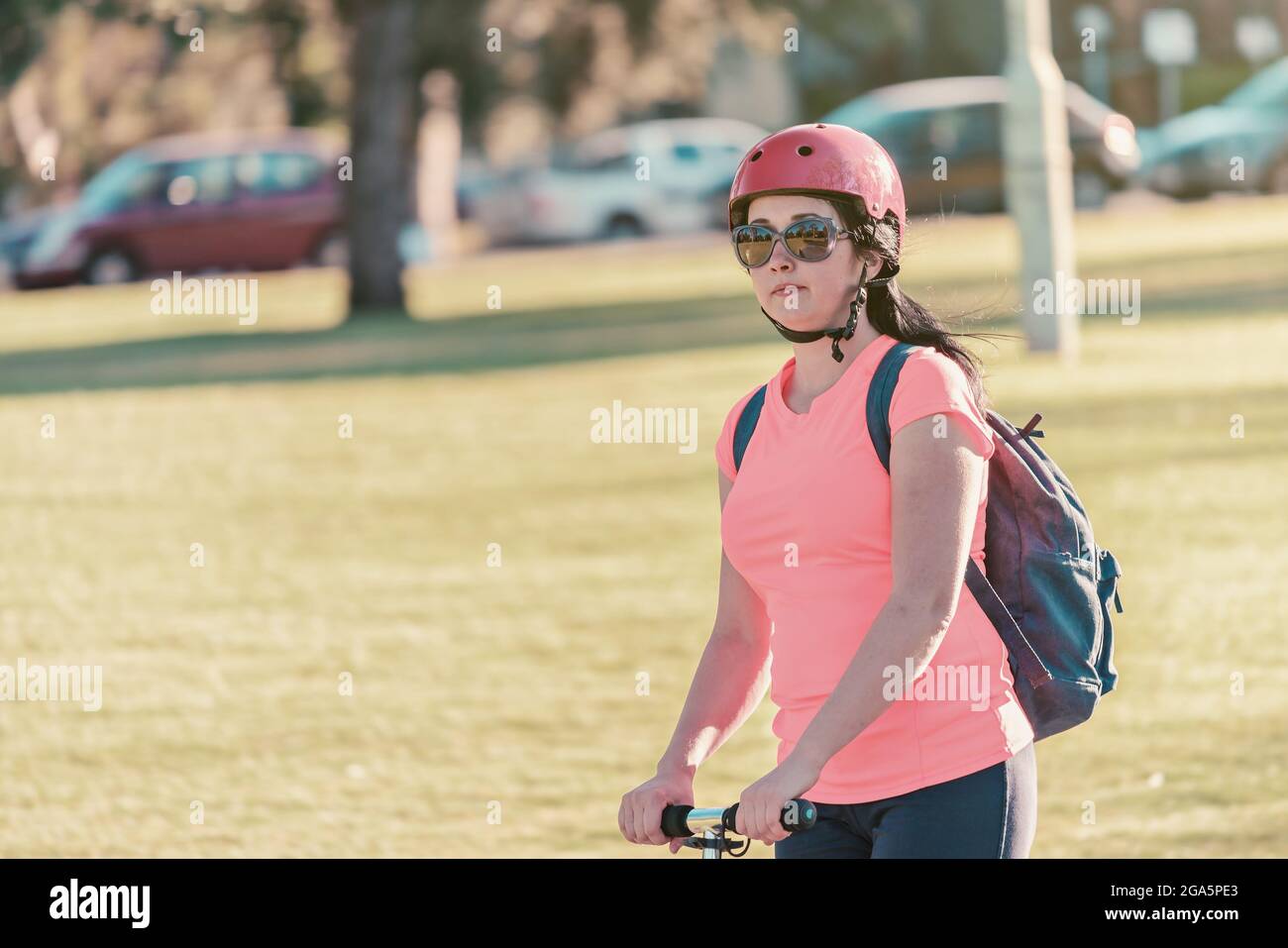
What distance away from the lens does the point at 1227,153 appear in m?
33.6

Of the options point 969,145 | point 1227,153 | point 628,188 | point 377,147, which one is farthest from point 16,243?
point 1227,153

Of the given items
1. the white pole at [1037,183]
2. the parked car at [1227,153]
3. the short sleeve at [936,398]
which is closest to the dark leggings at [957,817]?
the short sleeve at [936,398]

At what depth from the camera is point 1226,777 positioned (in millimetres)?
6340

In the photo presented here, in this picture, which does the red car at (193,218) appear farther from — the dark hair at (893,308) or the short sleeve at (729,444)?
the dark hair at (893,308)

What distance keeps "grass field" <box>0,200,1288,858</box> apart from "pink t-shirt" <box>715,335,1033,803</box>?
0.46 meters

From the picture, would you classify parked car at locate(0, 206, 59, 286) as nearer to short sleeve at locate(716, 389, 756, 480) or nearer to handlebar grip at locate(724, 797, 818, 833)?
short sleeve at locate(716, 389, 756, 480)

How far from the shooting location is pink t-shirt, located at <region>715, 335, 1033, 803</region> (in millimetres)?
3182

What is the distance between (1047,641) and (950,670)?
177mm

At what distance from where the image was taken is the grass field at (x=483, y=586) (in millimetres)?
6422

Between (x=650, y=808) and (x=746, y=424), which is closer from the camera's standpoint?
(x=650, y=808)

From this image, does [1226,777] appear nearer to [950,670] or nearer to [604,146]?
[950,670]

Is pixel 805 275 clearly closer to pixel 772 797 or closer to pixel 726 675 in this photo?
pixel 726 675

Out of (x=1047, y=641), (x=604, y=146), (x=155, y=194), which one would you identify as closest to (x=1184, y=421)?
(x=1047, y=641)

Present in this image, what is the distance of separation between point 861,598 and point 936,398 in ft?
1.07
